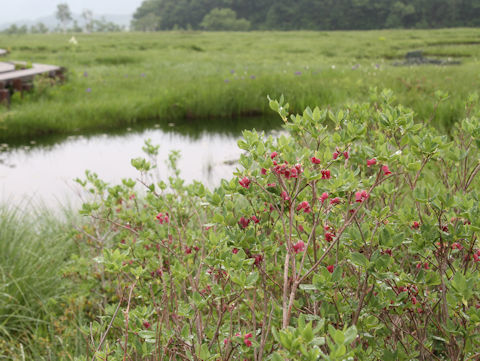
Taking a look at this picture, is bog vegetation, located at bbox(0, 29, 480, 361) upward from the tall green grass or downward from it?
upward

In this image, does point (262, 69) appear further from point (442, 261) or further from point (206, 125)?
point (442, 261)

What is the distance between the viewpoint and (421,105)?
721 centimetres

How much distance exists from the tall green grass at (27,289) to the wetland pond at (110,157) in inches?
68.2

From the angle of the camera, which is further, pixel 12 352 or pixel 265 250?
pixel 12 352

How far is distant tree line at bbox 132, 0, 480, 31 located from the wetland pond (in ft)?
192

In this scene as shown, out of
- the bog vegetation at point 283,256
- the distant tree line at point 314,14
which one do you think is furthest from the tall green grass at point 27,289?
the distant tree line at point 314,14

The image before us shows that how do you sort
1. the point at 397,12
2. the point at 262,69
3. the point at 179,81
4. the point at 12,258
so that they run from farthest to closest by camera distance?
the point at 397,12 → the point at 262,69 → the point at 179,81 → the point at 12,258

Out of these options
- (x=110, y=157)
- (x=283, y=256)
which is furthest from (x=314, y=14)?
(x=283, y=256)

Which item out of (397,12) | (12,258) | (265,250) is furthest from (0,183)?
(397,12)

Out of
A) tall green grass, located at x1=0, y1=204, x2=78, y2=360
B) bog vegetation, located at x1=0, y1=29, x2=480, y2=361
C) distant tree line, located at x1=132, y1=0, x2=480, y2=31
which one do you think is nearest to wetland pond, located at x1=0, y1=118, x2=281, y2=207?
bog vegetation, located at x1=0, y1=29, x2=480, y2=361

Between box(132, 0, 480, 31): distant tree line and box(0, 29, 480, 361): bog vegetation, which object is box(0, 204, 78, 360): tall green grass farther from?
box(132, 0, 480, 31): distant tree line

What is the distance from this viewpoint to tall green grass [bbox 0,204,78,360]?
261cm

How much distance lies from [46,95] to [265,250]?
395 inches

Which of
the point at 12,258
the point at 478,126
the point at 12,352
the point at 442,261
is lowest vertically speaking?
the point at 12,352
